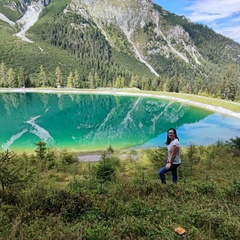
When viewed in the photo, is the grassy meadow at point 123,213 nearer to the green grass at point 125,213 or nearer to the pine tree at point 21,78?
the green grass at point 125,213

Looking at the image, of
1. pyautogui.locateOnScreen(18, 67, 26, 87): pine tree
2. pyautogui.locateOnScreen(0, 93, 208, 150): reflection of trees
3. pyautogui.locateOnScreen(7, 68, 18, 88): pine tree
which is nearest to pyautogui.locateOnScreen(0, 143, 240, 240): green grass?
pyautogui.locateOnScreen(0, 93, 208, 150): reflection of trees

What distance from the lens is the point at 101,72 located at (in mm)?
177250

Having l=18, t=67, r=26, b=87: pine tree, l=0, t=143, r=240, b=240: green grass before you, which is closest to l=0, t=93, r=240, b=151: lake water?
l=0, t=143, r=240, b=240: green grass

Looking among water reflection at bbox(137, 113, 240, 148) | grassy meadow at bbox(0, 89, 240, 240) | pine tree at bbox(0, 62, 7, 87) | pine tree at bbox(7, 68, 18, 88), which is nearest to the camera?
grassy meadow at bbox(0, 89, 240, 240)

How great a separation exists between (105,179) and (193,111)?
5109 cm

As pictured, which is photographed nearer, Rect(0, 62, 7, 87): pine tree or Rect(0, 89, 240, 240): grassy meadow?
Rect(0, 89, 240, 240): grassy meadow

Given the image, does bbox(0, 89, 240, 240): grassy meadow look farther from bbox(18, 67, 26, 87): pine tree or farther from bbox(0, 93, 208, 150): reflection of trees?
bbox(18, 67, 26, 87): pine tree

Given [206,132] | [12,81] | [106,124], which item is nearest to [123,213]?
[206,132]

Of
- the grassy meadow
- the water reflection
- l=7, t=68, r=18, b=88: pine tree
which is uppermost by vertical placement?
the grassy meadow

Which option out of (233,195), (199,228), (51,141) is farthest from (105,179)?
(51,141)

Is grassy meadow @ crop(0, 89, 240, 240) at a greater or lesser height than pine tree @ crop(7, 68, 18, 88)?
greater

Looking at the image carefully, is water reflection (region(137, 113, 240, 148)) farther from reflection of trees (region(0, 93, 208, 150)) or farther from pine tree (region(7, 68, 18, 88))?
pine tree (region(7, 68, 18, 88))

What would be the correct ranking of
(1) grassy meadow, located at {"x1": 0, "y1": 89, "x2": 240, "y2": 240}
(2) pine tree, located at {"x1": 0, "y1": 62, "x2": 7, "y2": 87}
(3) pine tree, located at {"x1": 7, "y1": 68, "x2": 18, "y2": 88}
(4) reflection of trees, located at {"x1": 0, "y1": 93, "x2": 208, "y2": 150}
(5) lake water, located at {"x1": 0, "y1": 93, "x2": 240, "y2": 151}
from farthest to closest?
(2) pine tree, located at {"x1": 0, "y1": 62, "x2": 7, "y2": 87} → (3) pine tree, located at {"x1": 7, "y1": 68, "x2": 18, "y2": 88} → (4) reflection of trees, located at {"x1": 0, "y1": 93, "x2": 208, "y2": 150} → (5) lake water, located at {"x1": 0, "y1": 93, "x2": 240, "y2": 151} → (1) grassy meadow, located at {"x1": 0, "y1": 89, "x2": 240, "y2": 240}

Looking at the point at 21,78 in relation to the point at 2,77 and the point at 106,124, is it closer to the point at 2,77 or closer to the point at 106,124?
the point at 2,77
